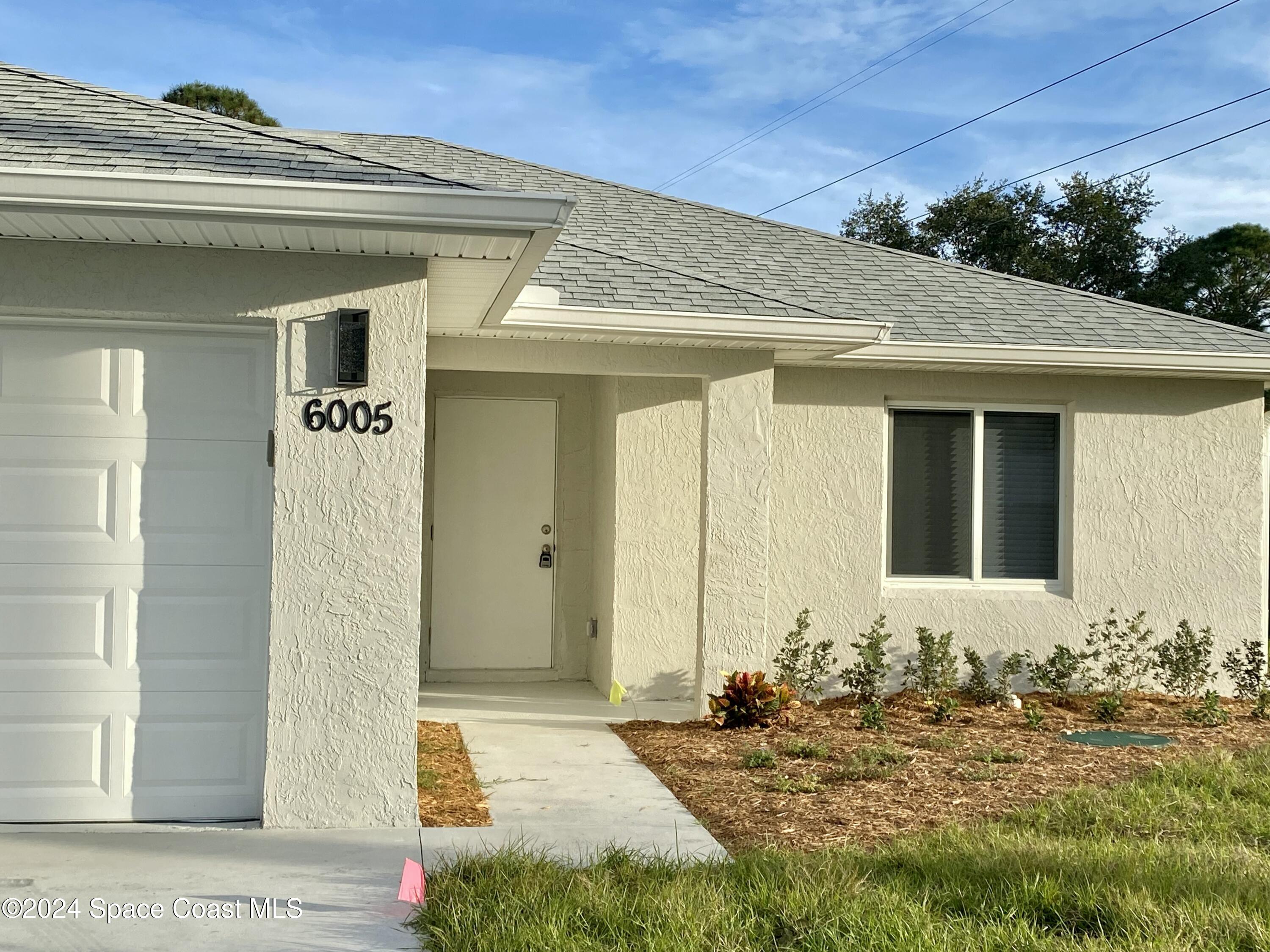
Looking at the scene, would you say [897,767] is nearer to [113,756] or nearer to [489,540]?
[113,756]

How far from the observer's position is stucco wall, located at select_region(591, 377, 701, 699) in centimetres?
975

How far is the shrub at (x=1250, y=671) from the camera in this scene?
32.5ft

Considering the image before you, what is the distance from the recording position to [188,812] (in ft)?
18.3

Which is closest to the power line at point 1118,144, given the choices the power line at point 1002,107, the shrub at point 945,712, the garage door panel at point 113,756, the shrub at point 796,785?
the power line at point 1002,107

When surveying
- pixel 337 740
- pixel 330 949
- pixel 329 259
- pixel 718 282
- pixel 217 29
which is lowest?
pixel 330 949

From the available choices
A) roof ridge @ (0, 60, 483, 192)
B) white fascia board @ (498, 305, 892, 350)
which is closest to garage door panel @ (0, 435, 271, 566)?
roof ridge @ (0, 60, 483, 192)

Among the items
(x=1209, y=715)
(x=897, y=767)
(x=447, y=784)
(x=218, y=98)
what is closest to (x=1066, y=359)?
(x=1209, y=715)

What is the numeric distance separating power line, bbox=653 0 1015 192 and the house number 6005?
66.6ft

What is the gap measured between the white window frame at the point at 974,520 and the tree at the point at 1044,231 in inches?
836

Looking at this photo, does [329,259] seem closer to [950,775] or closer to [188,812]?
[188,812]

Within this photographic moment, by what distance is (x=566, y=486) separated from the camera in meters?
10.8

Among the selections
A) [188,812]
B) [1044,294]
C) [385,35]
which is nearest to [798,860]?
[188,812]

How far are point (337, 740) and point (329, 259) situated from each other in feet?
7.58

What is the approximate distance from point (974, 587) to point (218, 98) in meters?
24.9
